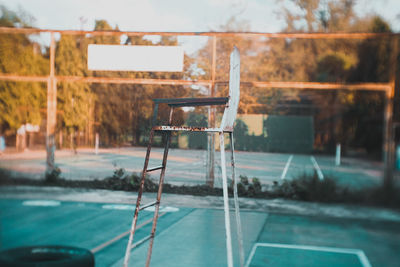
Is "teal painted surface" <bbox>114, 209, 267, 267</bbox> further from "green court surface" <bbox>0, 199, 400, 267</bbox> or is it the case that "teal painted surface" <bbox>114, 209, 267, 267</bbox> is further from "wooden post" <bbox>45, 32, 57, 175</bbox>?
"wooden post" <bbox>45, 32, 57, 175</bbox>

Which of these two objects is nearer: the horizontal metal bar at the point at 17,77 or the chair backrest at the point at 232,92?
the chair backrest at the point at 232,92

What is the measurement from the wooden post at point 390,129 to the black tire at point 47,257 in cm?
380

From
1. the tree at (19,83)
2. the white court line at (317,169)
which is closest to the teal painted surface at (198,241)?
the white court line at (317,169)

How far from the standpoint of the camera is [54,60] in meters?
4.77

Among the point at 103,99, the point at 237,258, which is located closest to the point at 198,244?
the point at 237,258

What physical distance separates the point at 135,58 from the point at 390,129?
117 inches

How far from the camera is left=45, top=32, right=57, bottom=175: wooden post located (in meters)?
4.77

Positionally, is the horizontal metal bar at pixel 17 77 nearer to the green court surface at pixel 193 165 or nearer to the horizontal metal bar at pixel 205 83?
the horizontal metal bar at pixel 205 83

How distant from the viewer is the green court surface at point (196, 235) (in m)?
3.57

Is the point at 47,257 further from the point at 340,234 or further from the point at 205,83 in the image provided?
the point at 340,234

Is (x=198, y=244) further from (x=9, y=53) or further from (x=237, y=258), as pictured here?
(x=9, y=53)

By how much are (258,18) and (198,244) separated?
2.81 m

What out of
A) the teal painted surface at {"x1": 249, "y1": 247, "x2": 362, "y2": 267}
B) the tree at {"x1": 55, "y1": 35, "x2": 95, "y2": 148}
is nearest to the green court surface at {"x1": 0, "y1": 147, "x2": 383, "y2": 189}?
the tree at {"x1": 55, "y1": 35, "x2": 95, "y2": 148}

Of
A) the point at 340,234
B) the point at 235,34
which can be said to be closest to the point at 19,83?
the point at 235,34
